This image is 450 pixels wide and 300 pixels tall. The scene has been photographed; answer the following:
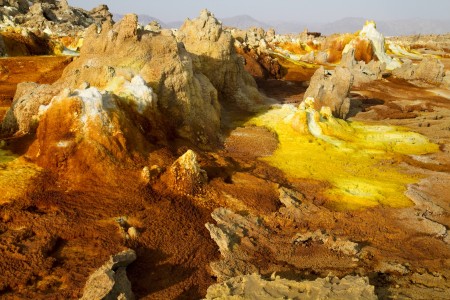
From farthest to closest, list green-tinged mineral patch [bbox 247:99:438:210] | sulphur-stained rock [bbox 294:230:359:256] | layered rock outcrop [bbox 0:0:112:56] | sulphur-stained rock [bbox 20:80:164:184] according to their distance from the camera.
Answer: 1. layered rock outcrop [bbox 0:0:112:56]
2. green-tinged mineral patch [bbox 247:99:438:210]
3. sulphur-stained rock [bbox 20:80:164:184]
4. sulphur-stained rock [bbox 294:230:359:256]

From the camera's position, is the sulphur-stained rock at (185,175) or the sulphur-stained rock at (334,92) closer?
the sulphur-stained rock at (185,175)

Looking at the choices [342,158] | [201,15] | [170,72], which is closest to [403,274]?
[342,158]

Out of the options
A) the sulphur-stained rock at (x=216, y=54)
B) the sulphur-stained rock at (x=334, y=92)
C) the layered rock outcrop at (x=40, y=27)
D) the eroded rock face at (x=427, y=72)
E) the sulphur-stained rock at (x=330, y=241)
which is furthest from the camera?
the eroded rock face at (x=427, y=72)

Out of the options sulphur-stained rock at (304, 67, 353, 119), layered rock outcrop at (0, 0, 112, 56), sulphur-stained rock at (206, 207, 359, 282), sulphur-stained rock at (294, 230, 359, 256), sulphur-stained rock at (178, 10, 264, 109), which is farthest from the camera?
layered rock outcrop at (0, 0, 112, 56)

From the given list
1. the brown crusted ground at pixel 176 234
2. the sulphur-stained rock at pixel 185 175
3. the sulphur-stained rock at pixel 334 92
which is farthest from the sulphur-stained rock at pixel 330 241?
the sulphur-stained rock at pixel 334 92

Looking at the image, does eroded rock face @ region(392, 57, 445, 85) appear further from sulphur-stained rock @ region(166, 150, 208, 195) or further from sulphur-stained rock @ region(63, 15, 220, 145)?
sulphur-stained rock @ region(166, 150, 208, 195)

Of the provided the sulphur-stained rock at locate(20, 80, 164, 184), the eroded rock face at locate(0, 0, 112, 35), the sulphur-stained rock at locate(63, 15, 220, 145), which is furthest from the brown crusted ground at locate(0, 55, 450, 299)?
the eroded rock face at locate(0, 0, 112, 35)

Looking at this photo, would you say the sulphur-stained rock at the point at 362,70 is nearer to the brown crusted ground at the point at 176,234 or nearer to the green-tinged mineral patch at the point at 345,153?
the green-tinged mineral patch at the point at 345,153
